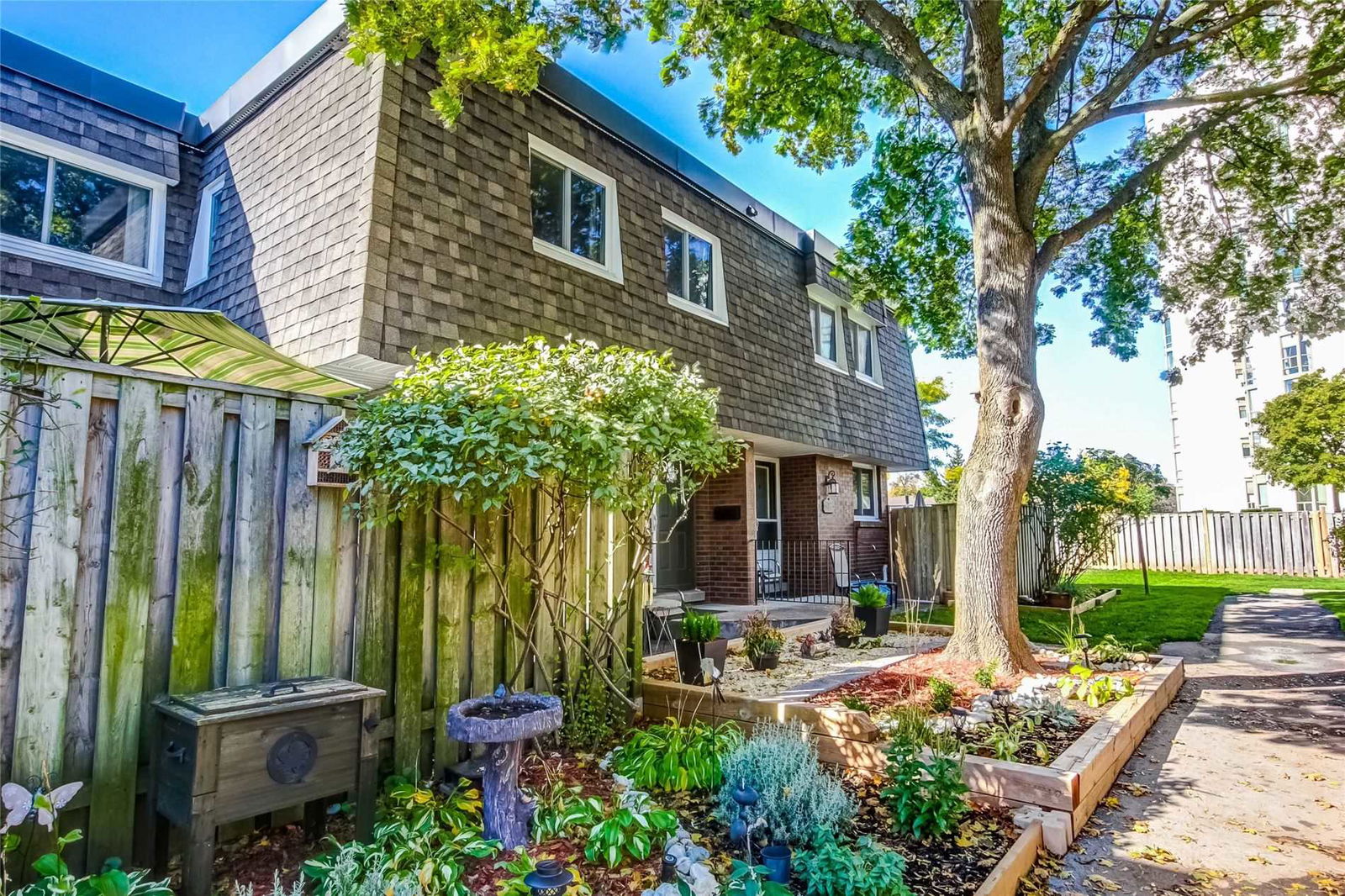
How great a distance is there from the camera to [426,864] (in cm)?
259

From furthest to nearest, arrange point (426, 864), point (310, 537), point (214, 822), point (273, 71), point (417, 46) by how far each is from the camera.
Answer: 1. point (273, 71)
2. point (417, 46)
3. point (310, 537)
4. point (426, 864)
5. point (214, 822)

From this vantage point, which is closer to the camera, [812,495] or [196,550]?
[196,550]

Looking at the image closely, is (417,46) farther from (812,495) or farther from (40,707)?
(812,495)

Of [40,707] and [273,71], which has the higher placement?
[273,71]

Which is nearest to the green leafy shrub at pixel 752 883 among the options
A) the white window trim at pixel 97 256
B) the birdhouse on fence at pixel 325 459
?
the birdhouse on fence at pixel 325 459

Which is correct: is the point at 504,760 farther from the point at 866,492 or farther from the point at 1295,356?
the point at 1295,356

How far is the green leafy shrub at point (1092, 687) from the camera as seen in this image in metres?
5.16

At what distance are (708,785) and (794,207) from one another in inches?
411

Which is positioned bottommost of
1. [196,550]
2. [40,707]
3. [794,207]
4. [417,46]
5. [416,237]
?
[40,707]

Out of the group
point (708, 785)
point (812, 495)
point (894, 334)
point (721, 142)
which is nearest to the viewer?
point (708, 785)

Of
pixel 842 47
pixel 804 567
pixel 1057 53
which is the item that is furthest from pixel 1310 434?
pixel 842 47

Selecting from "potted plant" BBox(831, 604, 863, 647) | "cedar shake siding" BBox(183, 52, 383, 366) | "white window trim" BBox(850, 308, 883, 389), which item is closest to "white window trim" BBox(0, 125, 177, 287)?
"cedar shake siding" BBox(183, 52, 383, 366)

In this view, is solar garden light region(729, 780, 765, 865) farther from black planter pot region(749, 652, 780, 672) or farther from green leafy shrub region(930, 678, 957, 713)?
black planter pot region(749, 652, 780, 672)

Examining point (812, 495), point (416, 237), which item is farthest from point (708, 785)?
point (812, 495)
